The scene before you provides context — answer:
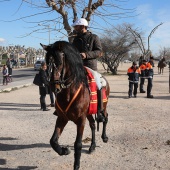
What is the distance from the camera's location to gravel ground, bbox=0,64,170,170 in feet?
16.2

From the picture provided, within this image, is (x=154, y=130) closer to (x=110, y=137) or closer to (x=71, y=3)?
(x=110, y=137)

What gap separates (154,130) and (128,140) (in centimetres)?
122

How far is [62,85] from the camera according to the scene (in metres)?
3.96

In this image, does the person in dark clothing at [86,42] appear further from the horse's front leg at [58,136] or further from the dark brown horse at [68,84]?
the horse's front leg at [58,136]

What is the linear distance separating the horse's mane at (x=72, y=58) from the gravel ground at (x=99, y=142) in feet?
5.18

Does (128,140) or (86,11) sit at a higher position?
(86,11)

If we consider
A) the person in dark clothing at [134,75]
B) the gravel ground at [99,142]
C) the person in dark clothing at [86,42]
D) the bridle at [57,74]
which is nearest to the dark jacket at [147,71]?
the person in dark clothing at [134,75]

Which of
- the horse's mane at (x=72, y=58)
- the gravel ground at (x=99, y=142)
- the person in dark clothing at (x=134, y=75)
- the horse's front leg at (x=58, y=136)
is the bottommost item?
the gravel ground at (x=99, y=142)

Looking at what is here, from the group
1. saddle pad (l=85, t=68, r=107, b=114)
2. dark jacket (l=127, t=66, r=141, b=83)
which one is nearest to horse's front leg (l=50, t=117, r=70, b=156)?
saddle pad (l=85, t=68, r=107, b=114)

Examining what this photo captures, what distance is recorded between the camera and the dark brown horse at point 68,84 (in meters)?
3.84

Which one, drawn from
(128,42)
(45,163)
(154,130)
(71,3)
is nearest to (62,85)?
(45,163)

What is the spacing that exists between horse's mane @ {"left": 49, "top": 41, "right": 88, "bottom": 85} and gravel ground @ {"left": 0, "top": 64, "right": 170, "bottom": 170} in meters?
1.58

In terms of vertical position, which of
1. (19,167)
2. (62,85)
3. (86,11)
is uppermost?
(86,11)

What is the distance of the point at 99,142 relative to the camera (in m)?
6.30
